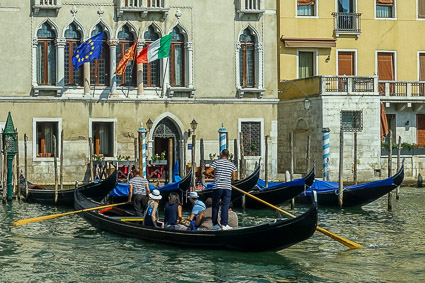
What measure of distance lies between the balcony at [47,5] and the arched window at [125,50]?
1.63m

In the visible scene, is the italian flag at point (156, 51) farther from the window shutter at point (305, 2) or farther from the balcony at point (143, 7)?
the window shutter at point (305, 2)

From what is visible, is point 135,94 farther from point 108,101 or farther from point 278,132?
point 278,132

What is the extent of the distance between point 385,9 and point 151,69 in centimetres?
678

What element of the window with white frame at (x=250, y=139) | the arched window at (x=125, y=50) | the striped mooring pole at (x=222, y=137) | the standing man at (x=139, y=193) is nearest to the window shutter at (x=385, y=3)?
the window with white frame at (x=250, y=139)

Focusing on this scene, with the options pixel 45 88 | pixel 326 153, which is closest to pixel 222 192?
pixel 326 153

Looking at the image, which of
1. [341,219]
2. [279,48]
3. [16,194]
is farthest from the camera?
[279,48]

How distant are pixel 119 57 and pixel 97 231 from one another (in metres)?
8.37

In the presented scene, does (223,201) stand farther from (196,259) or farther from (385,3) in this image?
(385,3)

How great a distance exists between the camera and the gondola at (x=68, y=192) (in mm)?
18656

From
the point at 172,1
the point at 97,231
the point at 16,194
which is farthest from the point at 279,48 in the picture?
the point at 97,231

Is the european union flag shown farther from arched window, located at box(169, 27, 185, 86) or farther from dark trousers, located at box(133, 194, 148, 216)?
dark trousers, located at box(133, 194, 148, 216)

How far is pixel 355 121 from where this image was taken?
23609mm

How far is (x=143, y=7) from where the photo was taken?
883 inches

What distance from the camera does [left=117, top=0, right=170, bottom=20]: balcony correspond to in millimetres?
22350
